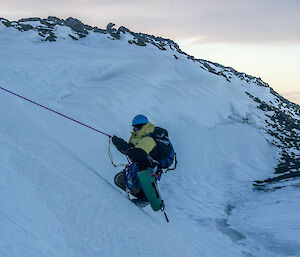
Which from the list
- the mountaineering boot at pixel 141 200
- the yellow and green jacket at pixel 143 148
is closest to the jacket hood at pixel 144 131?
the yellow and green jacket at pixel 143 148

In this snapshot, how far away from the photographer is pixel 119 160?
9000mm

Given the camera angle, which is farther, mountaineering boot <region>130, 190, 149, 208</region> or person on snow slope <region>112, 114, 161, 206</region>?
mountaineering boot <region>130, 190, 149, 208</region>

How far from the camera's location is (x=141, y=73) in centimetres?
1614

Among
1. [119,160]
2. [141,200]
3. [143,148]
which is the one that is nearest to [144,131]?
[143,148]

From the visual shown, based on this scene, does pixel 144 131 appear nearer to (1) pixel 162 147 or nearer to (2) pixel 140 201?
(1) pixel 162 147

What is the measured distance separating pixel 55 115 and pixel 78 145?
1602 mm

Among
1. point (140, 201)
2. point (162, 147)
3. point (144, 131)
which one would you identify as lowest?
point (140, 201)

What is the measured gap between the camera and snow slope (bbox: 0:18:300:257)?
3584mm

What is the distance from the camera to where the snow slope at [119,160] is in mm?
3584

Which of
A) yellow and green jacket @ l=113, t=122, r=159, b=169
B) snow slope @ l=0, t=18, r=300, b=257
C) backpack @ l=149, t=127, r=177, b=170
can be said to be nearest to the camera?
snow slope @ l=0, t=18, r=300, b=257

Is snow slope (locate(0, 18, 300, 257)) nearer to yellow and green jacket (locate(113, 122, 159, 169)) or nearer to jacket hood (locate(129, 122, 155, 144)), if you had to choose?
yellow and green jacket (locate(113, 122, 159, 169))

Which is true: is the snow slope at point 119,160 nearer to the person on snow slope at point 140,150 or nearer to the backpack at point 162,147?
the person on snow slope at point 140,150

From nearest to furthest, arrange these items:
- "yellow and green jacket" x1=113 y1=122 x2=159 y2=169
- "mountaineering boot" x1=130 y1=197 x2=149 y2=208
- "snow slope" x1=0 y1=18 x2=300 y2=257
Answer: "snow slope" x1=0 y1=18 x2=300 y2=257
"yellow and green jacket" x1=113 y1=122 x2=159 y2=169
"mountaineering boot" x1=130 y1=197 x2=149 y2=208

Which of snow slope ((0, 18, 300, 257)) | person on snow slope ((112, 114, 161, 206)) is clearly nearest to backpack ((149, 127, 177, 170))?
person on snow slope ((112, 114, 161, 206))
